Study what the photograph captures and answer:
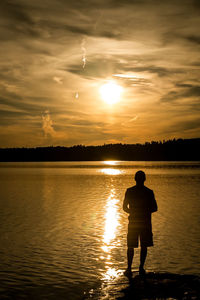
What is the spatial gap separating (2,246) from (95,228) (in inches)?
201

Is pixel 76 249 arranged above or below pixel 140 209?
below

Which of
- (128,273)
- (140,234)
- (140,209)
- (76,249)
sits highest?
(140,209)

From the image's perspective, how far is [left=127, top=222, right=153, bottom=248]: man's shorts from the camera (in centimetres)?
980

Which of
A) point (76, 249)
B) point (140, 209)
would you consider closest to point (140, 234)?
point (140, 209)

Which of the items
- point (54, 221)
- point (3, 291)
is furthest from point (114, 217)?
point (3, 291)

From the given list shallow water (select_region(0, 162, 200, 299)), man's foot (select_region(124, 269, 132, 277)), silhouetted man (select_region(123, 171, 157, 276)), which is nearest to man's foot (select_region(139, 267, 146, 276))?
silhouetted man (select_region(123, 171, 157, 276))

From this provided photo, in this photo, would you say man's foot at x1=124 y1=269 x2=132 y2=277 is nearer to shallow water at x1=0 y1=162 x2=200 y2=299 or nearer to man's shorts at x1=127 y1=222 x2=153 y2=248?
shallow water at x1=0 y1=162 x2=200 y2=299

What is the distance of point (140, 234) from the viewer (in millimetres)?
9852

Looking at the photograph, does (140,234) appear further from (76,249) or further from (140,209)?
(76,249)

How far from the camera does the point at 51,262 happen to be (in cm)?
1174

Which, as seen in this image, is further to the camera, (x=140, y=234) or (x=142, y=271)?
(x=142, y=271)

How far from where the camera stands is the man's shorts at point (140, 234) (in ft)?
32.2

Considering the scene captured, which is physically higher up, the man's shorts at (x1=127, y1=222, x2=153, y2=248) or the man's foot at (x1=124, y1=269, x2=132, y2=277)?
the man's shorts at (x1=127, y1=222, x2=153, y2=248)

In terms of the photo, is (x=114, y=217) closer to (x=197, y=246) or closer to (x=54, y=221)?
(x=54, y=221)
